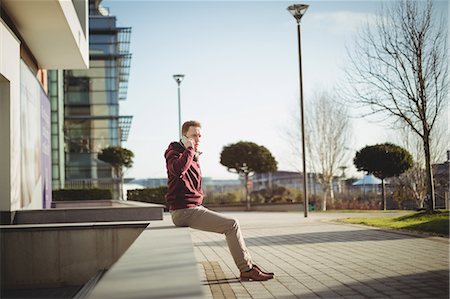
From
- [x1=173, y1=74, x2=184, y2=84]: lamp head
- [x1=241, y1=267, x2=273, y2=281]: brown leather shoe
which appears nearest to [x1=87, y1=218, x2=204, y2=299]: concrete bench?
[x1=241, y1=267, x2=273, y2=281]: brown leather shoe

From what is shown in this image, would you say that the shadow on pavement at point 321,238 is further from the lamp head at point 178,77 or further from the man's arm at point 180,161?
the lamp head at point 178,77

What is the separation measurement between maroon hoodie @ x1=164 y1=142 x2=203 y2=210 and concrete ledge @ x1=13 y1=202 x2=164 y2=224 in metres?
4.21

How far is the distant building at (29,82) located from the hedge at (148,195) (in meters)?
15.9

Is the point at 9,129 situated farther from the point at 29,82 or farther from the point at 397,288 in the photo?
the point at 397,288

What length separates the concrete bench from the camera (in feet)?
9.50

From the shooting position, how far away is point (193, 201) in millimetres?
6898

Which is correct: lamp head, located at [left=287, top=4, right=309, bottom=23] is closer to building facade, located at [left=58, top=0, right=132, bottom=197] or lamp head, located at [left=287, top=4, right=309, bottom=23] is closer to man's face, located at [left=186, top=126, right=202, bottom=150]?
man's face, located at [left=186, top=126, right=202, bottom=150]

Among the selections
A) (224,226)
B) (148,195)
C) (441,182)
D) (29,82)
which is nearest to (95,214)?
(224,226)

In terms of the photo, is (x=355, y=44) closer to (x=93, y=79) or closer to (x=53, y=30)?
(x=53, y=30)

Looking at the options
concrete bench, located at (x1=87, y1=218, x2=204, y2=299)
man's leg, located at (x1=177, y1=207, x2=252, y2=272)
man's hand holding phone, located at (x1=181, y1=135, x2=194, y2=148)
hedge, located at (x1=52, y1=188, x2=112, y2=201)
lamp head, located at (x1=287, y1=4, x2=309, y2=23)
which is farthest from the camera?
hedge, located at (x1=52, y1=188, x2=112, y2=201)

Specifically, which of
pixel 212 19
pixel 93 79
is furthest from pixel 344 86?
pixel 93 79

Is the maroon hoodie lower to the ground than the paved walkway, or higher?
higher

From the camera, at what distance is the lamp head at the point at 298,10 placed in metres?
22.7

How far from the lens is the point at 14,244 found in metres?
8.99
